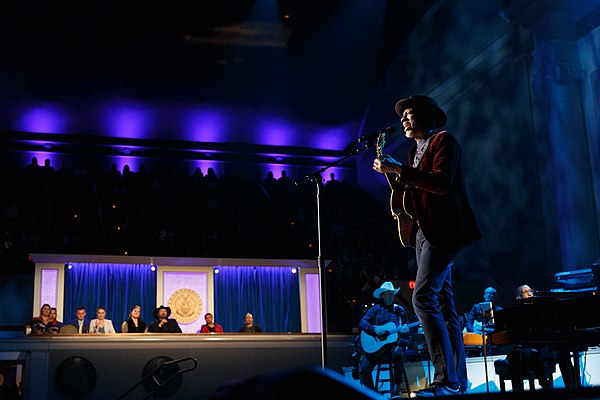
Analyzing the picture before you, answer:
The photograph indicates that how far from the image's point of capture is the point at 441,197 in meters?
3.71

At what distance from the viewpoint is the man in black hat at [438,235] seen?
3.62m

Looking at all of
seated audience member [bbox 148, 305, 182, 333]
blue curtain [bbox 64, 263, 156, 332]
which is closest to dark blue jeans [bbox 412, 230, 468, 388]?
seated audience member [bbox 148, 305, 182, 333]

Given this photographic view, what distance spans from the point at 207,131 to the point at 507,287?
8.97m

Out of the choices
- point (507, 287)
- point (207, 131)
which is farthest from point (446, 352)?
point (207, 131)

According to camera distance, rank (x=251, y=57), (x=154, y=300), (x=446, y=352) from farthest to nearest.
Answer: (x=251, y=57) → (x=154, y=300) → (x=446, y=352)

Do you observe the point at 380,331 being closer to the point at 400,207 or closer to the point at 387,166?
the point at 400,207

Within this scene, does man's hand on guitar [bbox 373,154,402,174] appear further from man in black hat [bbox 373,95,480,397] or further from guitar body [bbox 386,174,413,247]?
guitar body [bbox 386,174,413,247]

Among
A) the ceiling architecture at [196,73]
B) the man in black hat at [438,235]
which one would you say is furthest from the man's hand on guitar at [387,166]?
the ceiling architecture at [196,73]

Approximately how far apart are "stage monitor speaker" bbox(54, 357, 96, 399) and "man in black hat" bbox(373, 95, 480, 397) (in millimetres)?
6296

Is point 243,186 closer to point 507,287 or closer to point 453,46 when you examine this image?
→ point 453,46

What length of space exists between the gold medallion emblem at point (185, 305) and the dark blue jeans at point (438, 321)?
36.0 ft

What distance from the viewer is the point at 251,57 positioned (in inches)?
650

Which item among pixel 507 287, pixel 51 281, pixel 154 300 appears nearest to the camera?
pixel 507 287

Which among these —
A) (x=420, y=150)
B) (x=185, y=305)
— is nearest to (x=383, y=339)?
(x=420, y=150)
